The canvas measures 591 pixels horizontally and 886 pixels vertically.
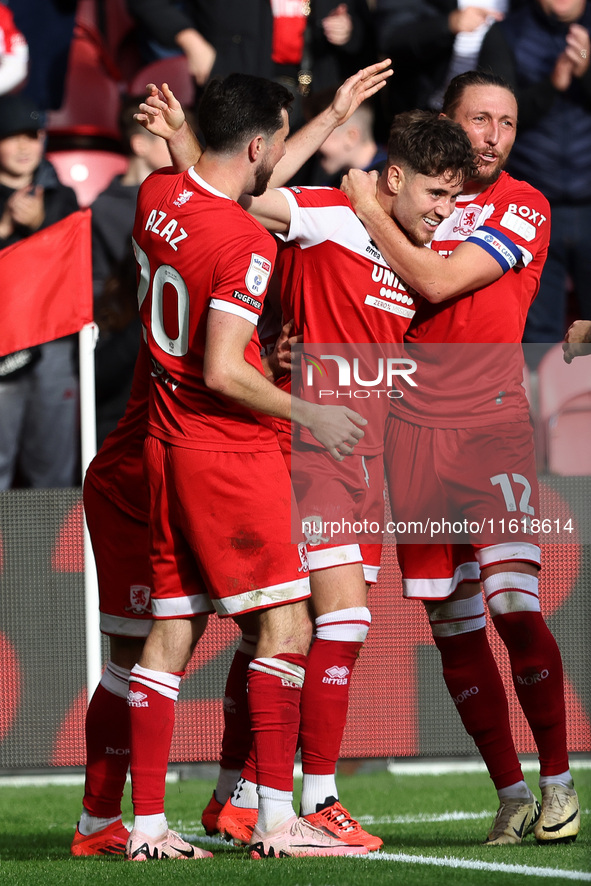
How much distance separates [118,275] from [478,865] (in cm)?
455

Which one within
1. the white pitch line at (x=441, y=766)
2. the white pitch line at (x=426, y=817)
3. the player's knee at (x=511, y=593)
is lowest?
the white pitch line at (x=441, y=766)

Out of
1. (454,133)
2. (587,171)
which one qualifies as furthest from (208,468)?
(587,171)

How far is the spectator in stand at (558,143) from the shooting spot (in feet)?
22.7

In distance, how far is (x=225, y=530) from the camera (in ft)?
11.6

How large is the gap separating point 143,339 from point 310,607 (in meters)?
1.04

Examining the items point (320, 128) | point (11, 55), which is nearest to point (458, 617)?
point (320, 128)

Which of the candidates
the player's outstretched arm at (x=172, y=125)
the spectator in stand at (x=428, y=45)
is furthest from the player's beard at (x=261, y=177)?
the spectator in stand at (x=428, y=45)

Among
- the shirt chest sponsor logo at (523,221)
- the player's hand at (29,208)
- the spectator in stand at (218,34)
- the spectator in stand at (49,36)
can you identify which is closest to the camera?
the shirt chest sponsor logo at (523,221)

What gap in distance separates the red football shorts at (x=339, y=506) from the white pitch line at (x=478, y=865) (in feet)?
2.93

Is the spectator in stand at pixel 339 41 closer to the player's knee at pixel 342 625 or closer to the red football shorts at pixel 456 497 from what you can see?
the red football shorts at pixel 456 497

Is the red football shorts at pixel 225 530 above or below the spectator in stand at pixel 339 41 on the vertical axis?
below

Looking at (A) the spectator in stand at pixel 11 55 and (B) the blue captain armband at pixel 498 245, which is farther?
(A) the spectator in stand at pixel 11 55

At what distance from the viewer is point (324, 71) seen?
304 inches

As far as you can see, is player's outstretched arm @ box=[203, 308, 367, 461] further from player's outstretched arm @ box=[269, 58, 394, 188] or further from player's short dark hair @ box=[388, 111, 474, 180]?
player's outstretched arm @ box=[269, 58, 394, 188]
